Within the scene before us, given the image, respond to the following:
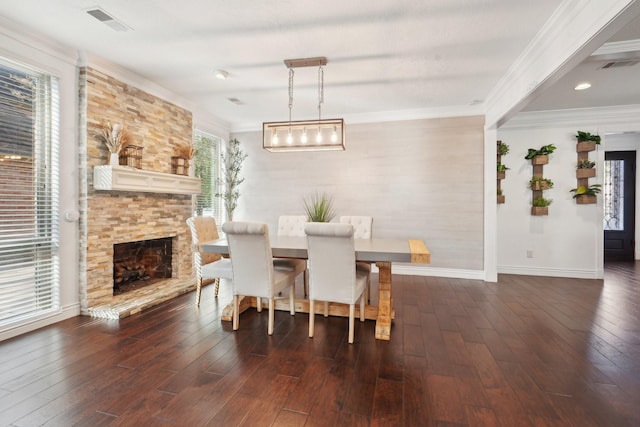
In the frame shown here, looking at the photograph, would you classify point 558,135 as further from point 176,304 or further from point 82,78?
point 82,78

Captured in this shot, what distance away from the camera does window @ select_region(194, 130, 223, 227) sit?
17.0ft

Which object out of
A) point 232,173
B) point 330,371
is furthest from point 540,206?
point 232,173

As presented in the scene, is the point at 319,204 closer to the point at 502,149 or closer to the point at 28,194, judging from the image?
the point at 502,149

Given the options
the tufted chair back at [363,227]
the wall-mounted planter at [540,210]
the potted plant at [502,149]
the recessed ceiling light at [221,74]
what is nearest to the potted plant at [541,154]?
the potted plant at [502,149]

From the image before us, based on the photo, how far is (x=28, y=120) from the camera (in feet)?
9.28

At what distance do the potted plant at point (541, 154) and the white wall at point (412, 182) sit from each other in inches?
37.7

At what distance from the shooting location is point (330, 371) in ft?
7.01

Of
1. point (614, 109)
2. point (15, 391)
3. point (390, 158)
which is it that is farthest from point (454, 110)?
point (15, 391)

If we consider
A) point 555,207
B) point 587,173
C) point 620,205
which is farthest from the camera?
point 620,205

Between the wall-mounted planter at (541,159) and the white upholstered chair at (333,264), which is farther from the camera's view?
the wall-mounted planter at (541,159)

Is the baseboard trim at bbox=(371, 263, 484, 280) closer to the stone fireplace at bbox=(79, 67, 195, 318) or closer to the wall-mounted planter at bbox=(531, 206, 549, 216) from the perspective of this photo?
the wall-mounted planter at bbox=(531, 206, 549, 216)

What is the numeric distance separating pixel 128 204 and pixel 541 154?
19.9 feet

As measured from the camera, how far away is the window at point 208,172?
518 centimetres

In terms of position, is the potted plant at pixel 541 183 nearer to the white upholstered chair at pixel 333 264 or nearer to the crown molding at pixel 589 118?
the crown molding at pixel 589 118
